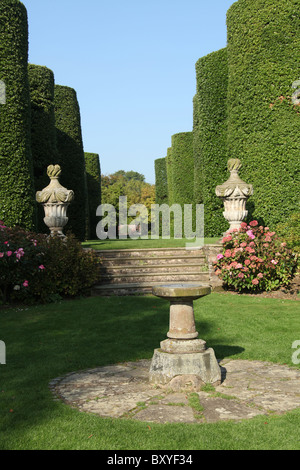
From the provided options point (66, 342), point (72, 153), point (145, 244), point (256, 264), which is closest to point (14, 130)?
point (145, 244)

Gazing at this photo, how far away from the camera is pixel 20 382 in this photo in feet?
16.2

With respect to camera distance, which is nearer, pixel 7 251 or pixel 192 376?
pixel 192 376

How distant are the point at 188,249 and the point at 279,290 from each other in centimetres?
272

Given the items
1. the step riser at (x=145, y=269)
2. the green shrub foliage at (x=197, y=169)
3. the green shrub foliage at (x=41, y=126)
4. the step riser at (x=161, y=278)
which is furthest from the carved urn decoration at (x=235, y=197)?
the green shrub foliage at (x=41, y=126)

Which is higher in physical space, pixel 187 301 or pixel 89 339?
pixel 187 301

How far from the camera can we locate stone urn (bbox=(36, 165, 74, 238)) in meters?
11.3

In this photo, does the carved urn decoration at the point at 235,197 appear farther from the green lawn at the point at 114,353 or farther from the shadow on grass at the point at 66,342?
the shadow on grass at the point at 66,342

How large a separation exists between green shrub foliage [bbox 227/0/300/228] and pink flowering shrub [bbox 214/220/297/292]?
1.85m

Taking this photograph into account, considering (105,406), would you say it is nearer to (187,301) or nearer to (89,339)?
(187,301)

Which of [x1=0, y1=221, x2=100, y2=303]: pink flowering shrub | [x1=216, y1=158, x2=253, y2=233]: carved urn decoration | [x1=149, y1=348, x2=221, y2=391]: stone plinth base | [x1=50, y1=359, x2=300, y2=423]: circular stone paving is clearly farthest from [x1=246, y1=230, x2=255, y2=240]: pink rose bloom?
[x1=149, y1=348, x2=221, y2=391]: stone plinth base

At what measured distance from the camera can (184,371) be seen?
4.80 m

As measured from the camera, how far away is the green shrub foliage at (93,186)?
80.6 feet

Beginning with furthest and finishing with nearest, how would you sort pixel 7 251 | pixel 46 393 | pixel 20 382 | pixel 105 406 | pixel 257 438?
pixel 7 251 < pixel 20 382 < pixel 46 393 < pixel 105 406 < pixel 257 438
